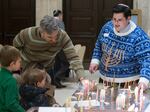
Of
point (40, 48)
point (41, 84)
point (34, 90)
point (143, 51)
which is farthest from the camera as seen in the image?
point (40, 48)

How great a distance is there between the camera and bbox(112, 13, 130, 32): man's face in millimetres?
4496

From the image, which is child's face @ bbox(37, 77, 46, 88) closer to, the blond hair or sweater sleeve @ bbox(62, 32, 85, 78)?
the blond hair

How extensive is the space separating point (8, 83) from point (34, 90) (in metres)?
0.50

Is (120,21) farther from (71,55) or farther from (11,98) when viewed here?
(11,98)

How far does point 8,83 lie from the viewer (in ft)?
11.9

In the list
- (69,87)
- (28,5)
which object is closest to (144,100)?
(69,87)

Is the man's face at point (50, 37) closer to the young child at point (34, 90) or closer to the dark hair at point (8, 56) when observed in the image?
the young child at point (34, 90)

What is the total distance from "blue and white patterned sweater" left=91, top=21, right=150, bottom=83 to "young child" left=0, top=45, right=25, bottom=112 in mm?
1227

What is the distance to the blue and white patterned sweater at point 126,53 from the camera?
14.7 ft

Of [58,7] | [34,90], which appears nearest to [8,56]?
[34,90]

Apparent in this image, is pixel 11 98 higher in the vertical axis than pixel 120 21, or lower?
lower

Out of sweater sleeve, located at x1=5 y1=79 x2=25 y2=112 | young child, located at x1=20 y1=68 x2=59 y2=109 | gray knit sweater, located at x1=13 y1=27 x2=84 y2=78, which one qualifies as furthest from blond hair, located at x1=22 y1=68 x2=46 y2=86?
gray knit sweater, located at x1=13 y1=27 x2=84 y2=78

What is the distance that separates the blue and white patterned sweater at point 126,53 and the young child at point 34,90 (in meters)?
0.78

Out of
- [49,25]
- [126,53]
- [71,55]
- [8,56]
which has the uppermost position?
[49,25]
